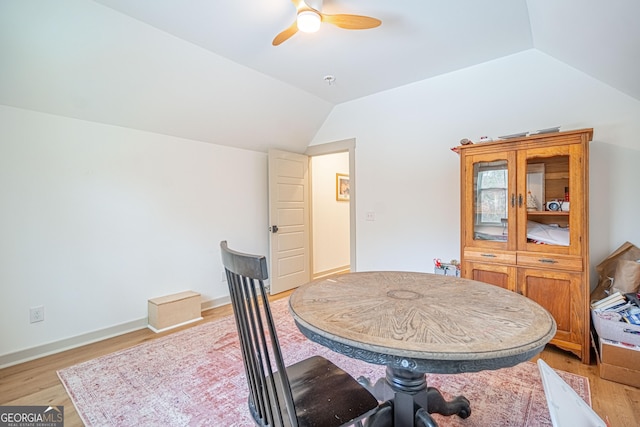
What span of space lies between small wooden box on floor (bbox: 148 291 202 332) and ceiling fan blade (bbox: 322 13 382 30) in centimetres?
287

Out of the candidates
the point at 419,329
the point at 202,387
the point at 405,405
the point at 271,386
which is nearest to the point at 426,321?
the point at 419,329

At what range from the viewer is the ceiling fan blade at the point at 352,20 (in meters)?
1.83

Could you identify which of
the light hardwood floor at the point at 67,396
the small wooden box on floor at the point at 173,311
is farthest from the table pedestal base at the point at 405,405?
the small wooden box on floor at the point at 173,311

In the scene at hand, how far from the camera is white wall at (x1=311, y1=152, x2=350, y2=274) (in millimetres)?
4914

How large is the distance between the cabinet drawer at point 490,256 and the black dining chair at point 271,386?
6.09 ft

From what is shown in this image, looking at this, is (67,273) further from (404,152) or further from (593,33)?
(593,33)

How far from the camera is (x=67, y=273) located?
2.61 m

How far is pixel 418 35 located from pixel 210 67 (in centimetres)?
186

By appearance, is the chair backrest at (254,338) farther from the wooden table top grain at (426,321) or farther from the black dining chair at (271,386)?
the wooden table top grain at (426,321)

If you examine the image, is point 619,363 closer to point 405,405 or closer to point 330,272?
point 405,405

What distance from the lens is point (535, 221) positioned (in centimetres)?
253

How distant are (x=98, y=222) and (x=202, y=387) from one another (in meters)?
1.89

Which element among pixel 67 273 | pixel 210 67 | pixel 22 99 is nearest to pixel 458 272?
pixel 210 67

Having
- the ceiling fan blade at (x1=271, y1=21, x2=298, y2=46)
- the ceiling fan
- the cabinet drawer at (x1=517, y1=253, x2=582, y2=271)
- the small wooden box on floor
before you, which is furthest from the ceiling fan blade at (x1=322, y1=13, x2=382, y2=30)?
the small wooden box on floor
